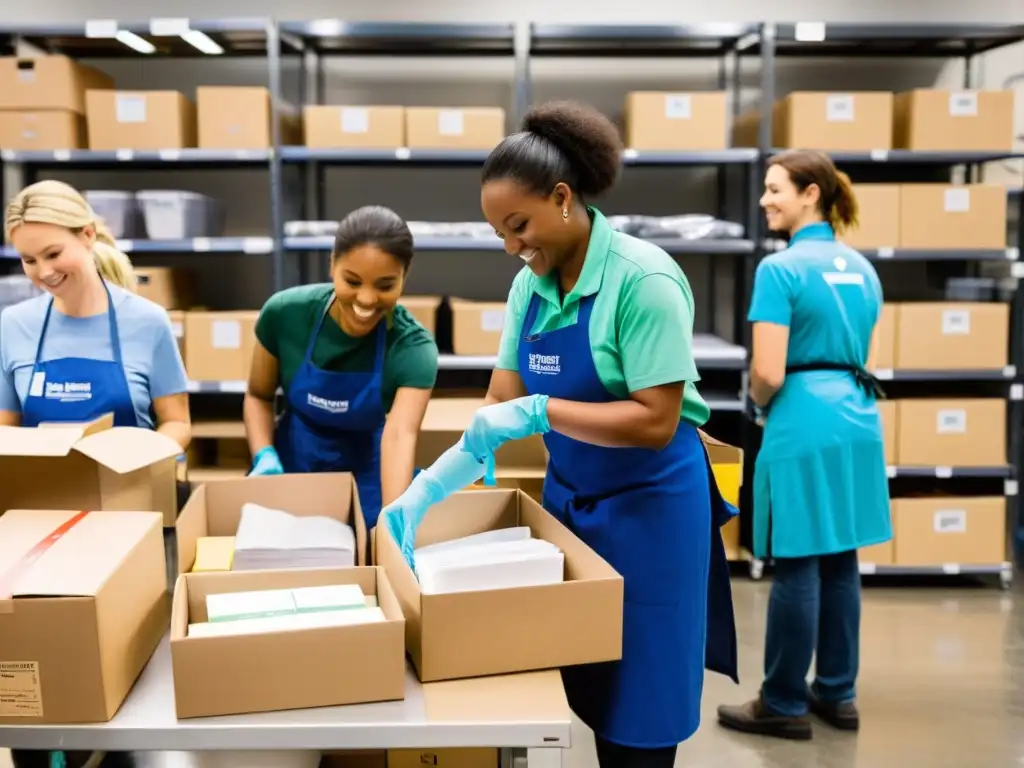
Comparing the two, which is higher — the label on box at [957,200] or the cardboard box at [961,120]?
the cardboard box at [961,120]

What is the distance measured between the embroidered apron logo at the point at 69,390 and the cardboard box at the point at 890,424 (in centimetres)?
301

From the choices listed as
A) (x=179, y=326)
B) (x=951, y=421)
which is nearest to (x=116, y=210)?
(x=179, y=326)

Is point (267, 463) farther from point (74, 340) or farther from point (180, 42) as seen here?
point (180, 42)

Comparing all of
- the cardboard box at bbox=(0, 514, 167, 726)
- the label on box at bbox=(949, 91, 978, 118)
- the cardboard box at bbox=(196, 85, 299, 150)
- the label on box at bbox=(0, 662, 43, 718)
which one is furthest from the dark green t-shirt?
the label on box at bbox=(949, 91, 978, 118)

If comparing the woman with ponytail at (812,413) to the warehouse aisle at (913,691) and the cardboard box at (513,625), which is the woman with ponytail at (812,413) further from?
the cardboard box at (513,625)

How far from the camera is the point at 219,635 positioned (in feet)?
3.63

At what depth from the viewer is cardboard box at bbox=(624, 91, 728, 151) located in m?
3.72

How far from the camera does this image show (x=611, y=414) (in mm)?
1366

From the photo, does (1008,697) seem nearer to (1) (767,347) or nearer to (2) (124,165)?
(1) (767,347)

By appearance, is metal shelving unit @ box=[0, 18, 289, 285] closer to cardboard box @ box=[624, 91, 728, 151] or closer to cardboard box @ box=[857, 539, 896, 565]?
cardboard box @ box=[624, 91, 728, 151]

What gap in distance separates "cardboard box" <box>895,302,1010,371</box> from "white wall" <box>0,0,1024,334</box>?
2.95 feet

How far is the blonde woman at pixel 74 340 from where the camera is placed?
76.1 inches

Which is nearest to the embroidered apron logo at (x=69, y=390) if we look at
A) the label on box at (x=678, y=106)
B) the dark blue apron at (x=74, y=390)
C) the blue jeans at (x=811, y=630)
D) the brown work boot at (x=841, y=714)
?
the dark blue apron at (x=74, y=390)

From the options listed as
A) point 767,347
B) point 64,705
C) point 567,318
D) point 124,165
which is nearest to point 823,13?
point 767,347
